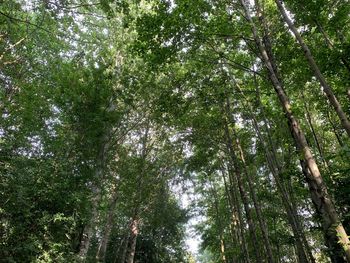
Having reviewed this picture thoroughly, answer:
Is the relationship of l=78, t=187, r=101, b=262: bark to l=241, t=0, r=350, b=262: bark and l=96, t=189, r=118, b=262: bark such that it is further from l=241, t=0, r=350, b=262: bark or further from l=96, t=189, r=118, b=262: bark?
l=241, t=0, r=350, b=262: bark

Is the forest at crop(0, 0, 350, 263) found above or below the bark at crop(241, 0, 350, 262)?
above

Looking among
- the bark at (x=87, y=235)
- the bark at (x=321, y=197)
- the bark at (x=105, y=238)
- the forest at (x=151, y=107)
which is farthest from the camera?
the bark at (x=105, y=238)

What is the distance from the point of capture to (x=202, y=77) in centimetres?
1141

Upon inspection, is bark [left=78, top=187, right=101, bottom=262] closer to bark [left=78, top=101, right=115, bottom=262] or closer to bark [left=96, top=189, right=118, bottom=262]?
bark [left=78, top=101, right=115, bottom=262]

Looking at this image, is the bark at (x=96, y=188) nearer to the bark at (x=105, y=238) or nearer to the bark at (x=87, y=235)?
the bark at (x=87, y=235)

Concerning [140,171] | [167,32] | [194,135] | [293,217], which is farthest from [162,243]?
[167,32]

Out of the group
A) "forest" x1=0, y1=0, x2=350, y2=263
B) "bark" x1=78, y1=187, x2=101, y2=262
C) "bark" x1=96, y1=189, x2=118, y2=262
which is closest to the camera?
"forest" x1=0, y1=0, x2=350, y2=263

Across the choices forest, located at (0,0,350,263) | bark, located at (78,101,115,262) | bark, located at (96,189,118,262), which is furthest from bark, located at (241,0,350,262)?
bark, located at (96,189,118,262)

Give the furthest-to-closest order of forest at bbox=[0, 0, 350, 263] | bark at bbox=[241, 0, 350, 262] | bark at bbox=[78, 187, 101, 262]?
bark at bbox=[78, 187, 101, 262] → forest at bbox=[0, 0, 350, 263] → bark at bbox=[241, 0, 350, 262]

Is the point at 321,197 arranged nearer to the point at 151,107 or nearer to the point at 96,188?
the point at 96,188

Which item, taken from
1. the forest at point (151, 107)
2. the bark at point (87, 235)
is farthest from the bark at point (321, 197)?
the bark at point (87, 235)

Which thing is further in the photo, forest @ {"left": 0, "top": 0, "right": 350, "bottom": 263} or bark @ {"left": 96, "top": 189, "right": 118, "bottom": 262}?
bark @ {"left": 96, "top": 189, "right": 118, "bottom": 262}

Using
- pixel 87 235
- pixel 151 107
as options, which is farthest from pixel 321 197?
pixel 151 107

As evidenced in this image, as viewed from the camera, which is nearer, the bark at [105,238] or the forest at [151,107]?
the forest at [151,107]
